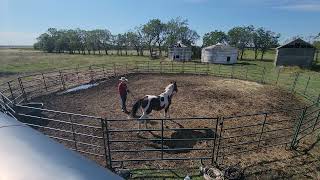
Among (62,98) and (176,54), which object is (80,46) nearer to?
(176,54)

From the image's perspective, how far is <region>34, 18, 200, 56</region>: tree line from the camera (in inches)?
2623

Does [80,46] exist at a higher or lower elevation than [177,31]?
lower

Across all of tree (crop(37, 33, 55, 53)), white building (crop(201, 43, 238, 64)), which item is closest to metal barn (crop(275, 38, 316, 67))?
white building (crop(201, 43, 238, 64))

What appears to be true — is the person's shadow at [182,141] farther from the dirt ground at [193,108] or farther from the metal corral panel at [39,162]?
the metal corral panel at [39,162]

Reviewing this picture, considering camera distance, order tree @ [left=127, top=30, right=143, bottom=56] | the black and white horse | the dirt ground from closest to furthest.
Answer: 1. the dirt ground
2. the black and white horse
3. tree @ [left=127, top=30, right=143, bottom=56]

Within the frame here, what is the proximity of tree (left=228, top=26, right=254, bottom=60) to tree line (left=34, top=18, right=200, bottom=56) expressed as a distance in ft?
31.6

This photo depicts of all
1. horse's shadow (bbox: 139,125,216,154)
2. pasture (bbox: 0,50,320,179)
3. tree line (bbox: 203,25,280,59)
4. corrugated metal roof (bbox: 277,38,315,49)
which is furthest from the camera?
tree line (bbox: 203,25,280,59)

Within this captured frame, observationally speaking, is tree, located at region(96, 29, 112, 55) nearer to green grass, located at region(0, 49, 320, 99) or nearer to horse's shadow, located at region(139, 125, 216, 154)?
green grass, located at region(0, 49, 320, 99)

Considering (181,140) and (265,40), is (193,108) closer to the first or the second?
(181,140)

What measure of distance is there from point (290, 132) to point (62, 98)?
11767 millimetres

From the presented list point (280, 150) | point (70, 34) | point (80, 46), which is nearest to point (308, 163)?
point (280, 150)

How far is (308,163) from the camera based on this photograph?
308 inches

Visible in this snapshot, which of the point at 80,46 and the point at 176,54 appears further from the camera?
the point at 80,46

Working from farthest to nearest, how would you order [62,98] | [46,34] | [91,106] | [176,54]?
[46,34] → [176,54] → [62,98] → [91,106]
